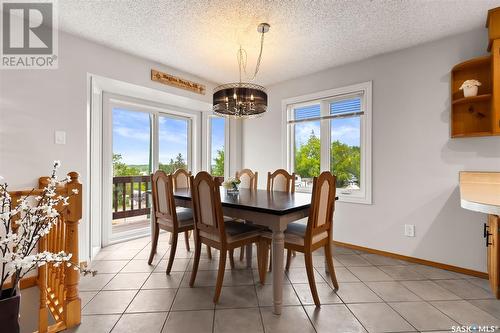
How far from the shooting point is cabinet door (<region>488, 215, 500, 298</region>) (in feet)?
6.20

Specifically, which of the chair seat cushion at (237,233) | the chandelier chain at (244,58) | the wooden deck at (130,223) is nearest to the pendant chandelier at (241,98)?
the chandelier chain at (244,58)

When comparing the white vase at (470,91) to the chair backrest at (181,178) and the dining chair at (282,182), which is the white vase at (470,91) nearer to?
the dining chair at (282,182)

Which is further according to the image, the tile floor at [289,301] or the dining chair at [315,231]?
the dining chair at [315,231]

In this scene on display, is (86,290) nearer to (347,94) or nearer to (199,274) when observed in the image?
(199,274)

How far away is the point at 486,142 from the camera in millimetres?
2410

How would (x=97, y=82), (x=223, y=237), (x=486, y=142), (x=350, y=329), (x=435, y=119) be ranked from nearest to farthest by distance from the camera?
(x=350, y=329), (x=223, y=237), (x=486, y=142), (x=435, y=119), (x=97, y=82)

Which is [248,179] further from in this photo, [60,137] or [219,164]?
[60,137]

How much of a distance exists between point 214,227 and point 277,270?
2.01 feet

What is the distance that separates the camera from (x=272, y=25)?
2393mm

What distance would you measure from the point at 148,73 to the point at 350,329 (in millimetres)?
3453

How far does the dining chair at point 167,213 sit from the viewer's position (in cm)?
254

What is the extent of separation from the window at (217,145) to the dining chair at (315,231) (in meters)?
2.55

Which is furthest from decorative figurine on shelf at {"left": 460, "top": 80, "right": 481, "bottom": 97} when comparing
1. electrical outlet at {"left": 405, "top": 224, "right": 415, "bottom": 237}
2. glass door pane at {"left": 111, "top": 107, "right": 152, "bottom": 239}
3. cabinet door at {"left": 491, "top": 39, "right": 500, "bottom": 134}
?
glass door pane at {"left": 111, "top": 107, "right": 152, "bottom": 239}

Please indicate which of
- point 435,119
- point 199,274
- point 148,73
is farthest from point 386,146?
point 148,73
